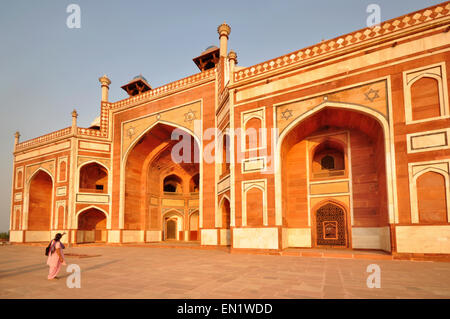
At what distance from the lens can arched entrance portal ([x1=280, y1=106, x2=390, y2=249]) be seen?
10.8 metres

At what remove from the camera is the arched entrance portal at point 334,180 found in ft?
35.6

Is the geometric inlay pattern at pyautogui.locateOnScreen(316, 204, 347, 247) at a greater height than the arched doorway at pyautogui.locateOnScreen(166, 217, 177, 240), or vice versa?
the geometric inlay pattern at pyautogui.locateOnScreen(316, 204, 347, 247)

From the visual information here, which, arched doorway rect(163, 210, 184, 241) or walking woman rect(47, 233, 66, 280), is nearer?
walking woman rect(47, 233, 66, 280)

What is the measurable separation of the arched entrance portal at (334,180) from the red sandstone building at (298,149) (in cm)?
4

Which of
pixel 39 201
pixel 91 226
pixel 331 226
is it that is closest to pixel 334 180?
pixel 331 226

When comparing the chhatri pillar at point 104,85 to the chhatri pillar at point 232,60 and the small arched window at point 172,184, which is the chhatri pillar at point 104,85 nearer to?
the small arched window at point 172,184

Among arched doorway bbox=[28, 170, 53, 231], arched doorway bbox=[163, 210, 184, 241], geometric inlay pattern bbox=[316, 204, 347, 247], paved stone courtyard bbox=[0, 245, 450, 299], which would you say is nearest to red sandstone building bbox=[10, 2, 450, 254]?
geometric inlay pattern bbox=[316, 204, 347, 247]

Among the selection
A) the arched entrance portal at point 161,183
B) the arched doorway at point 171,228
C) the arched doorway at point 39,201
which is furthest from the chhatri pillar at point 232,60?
the arched doorway at point 39,201

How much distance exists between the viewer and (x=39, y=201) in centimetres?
2158

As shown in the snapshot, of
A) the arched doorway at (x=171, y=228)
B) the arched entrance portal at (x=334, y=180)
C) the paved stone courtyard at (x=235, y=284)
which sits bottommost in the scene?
the arched doorway at (x=171, y=228)

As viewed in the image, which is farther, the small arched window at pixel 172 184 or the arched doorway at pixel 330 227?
the small arched window at pixel 172 184

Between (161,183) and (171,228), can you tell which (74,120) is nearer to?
(161,183)

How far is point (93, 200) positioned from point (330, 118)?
14179mm

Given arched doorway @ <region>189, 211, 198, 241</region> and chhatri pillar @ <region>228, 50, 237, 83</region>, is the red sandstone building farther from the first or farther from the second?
arched doorway @ <region>189, 211, 198, 241</region>
